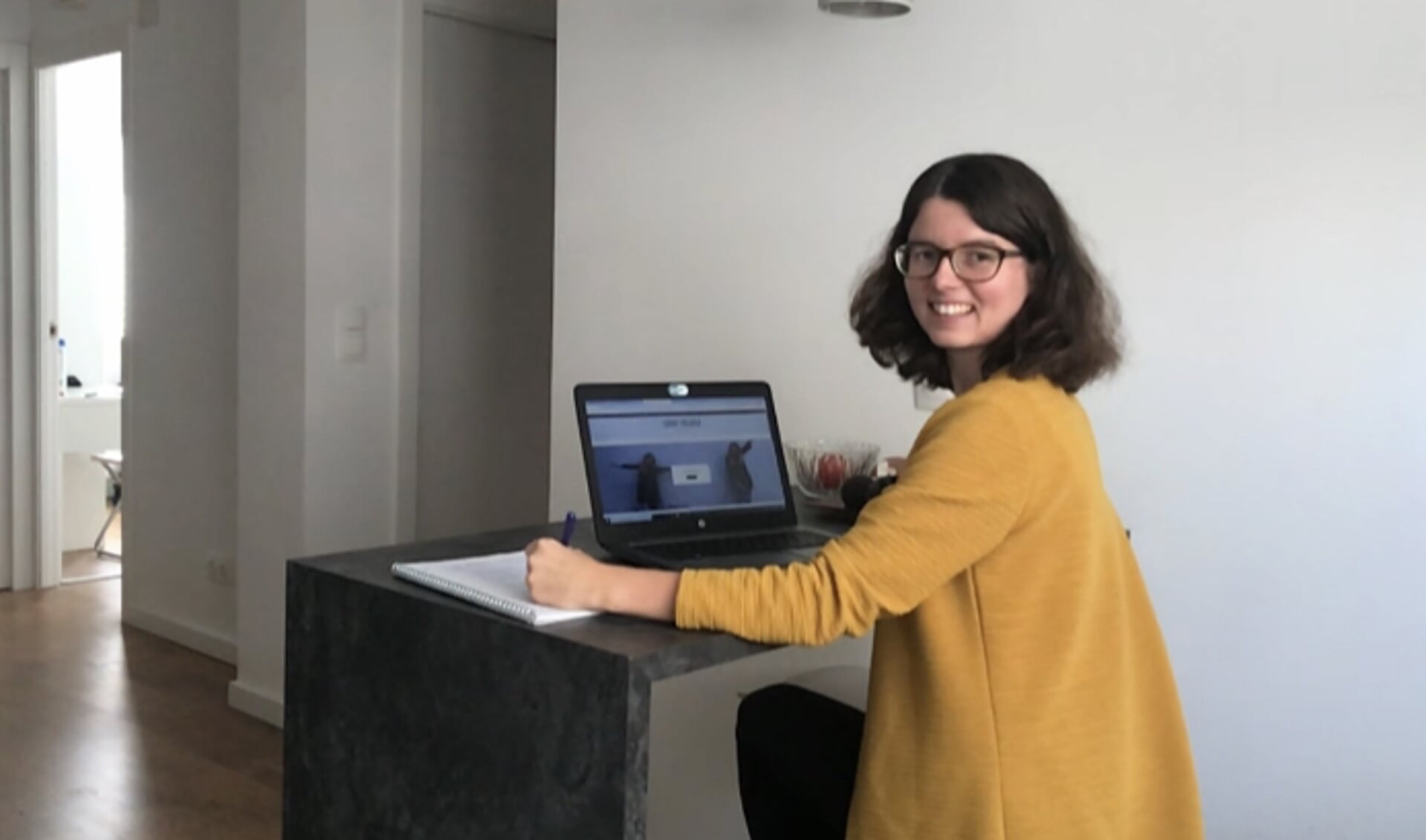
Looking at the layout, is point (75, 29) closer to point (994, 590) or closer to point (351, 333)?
point (351, 333)

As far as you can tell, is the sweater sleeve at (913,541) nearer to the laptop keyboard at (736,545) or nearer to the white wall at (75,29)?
the laptop keyboard at (736,545)

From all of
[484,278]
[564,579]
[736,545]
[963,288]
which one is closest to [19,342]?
[484,278]

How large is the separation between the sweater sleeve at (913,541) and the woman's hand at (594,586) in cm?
8

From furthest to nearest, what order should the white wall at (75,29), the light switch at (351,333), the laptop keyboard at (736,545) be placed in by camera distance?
1. the white wall at (75,29)
2. the light switch at (351,333)
3. the laptop keyboard at (736,545)

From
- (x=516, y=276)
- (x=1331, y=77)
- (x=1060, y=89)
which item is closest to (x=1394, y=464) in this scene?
(x=1331, y=77)

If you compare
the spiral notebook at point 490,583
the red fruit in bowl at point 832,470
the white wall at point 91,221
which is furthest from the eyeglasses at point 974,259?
the white wall at point 91,221

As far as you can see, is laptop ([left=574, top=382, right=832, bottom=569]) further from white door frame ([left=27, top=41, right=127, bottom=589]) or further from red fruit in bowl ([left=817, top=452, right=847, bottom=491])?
white door frame ([left=27, top=41, right=127, bottom=589])

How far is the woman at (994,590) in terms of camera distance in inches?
57.4

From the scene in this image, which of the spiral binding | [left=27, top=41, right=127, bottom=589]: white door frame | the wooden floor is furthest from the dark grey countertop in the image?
[left=27, top=41, right=127, bottom=589]: white door frame

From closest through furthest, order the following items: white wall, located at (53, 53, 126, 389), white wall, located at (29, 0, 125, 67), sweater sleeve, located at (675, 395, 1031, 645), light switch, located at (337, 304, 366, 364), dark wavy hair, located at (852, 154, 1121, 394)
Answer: sweater sleeve, located at (675, 395, 1031, 645), dark wavy hair, located at (852, 154, 1121, 394), light switch, located at (337, 304, 366, 364), white wall, located at (29, 0, 125, 67), white wall, located at (53, 53, 126, 389)

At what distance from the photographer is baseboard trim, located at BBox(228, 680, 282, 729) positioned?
394 cm

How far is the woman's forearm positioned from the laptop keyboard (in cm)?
21

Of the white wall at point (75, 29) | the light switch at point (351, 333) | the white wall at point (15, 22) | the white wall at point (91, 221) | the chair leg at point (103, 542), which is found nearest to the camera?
the light switch at point (351, 333)

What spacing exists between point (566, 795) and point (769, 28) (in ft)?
6.08
